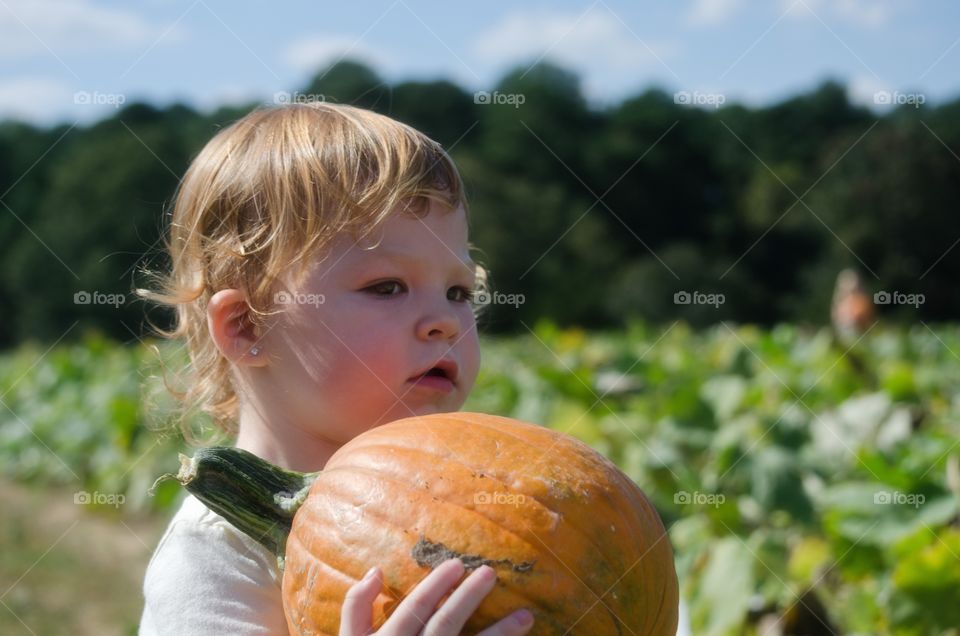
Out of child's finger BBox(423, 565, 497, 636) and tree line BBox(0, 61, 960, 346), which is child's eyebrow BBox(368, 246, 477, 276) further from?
tree line BBox(0, 61, 960, 346)

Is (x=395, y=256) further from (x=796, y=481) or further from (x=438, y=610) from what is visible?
(x=796, y=481)

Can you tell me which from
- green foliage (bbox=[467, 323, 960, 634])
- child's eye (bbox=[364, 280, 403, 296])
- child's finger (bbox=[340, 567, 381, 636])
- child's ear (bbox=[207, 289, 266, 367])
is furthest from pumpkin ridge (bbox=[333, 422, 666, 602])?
green foliage (bbox=[467, 323, 960, 634])

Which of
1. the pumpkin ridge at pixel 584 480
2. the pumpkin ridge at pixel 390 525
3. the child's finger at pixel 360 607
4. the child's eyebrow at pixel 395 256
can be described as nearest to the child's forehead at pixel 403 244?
the child's eyebrow at pixel 395 256

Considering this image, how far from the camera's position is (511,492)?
1.31 m

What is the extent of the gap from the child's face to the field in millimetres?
785

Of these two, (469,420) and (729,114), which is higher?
(469,420)

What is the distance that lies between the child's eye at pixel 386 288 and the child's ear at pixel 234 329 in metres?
0.24

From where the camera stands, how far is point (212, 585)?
153 cm

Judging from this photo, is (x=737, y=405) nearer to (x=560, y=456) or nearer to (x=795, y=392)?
(x=795, y=392)

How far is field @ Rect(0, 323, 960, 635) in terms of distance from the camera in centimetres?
310

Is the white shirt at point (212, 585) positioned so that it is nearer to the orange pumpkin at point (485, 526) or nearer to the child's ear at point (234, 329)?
the orange pumpkin at point (485, 526)

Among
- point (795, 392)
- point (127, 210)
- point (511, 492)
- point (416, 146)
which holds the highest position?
point (416, 146)

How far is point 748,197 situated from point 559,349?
1817 inches

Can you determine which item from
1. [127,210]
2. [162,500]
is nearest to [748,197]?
[127,210]
